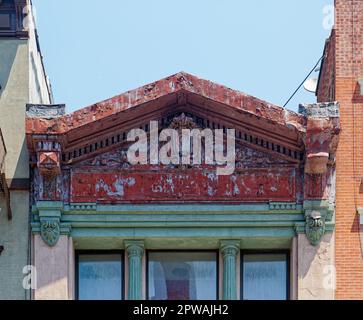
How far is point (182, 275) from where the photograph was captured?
34594 millimetres

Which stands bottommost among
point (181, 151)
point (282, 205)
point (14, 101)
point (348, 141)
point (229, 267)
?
point (229, 267)

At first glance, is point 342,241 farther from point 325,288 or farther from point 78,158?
point 78,158

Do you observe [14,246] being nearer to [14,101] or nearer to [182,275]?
[14,101]

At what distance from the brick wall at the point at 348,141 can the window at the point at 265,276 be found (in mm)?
1117

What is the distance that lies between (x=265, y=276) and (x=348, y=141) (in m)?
2.74

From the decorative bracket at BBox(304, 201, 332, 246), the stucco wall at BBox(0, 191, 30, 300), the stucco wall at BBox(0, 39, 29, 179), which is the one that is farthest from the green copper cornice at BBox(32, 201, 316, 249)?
the stucco wall at BBox(0, 39, 29, 179)

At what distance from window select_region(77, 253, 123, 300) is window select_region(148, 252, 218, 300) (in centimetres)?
55

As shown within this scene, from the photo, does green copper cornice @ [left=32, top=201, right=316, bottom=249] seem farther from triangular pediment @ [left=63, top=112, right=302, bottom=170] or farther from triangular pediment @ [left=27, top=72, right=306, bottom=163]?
triangular pediment @ [left=27, top=72, right=306, bottom=163]

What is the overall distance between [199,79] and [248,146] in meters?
1.43

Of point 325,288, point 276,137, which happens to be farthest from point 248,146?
A: point 325,288

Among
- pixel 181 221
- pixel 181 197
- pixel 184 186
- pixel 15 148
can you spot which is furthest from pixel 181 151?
pixel 15 148

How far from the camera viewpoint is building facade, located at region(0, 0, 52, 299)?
3397cm

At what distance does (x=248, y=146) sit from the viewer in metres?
34.6

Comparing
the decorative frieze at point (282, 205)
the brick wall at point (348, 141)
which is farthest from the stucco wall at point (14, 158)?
the brick wall at point (348, 141)
